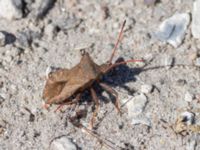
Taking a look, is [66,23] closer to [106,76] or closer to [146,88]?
[106,76]

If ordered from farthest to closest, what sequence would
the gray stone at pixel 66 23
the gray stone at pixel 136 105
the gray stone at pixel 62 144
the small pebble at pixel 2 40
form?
the gray stone at pixel 66 23 < the small pebble at pixel 2 40 < the gray stone at pixel 136 105 < the gray stone at pixel 62 144

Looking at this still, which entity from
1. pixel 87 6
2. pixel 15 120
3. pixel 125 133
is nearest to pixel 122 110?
pixel 125 133

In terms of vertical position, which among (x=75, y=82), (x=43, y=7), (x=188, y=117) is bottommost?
(x=188, y=117)

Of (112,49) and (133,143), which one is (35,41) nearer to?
(112,49)

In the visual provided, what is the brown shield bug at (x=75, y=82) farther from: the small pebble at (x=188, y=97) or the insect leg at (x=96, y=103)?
the small pebble at (x=188, y=97)

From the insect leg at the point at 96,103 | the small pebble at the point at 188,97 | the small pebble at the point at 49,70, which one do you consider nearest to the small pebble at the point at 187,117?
the small pebble at the point at 188,97

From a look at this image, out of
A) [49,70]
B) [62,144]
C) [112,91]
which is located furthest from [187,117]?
[49,70]
